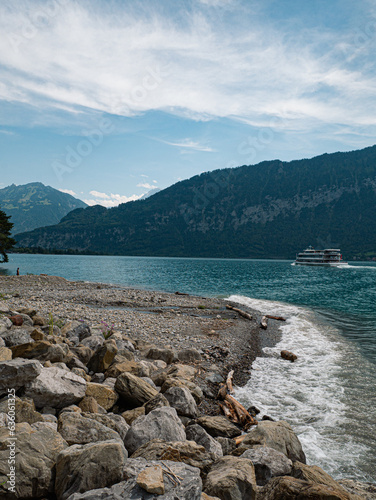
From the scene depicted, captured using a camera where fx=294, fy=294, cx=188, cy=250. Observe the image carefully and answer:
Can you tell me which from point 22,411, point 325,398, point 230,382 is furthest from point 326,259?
point 22,411

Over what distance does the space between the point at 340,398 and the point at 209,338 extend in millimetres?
9628

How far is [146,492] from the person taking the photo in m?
4.31

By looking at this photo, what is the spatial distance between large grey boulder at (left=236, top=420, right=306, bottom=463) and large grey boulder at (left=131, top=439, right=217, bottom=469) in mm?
1895

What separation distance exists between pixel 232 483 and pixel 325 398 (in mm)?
9193

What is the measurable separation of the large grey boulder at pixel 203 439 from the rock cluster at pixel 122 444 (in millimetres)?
25

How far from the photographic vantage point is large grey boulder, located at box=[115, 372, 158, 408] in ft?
29.1

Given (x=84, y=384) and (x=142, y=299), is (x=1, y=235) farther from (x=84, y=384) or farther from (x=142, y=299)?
(x=84, y=384)

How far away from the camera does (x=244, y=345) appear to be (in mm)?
20594

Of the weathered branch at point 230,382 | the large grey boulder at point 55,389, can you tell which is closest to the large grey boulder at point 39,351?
the large grey boulder at point 55,389

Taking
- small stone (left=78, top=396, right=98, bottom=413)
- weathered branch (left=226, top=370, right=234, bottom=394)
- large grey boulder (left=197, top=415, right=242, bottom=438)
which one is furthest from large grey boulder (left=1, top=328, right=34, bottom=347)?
weathered branch (left=226, top=370, right=234, bottom=394)

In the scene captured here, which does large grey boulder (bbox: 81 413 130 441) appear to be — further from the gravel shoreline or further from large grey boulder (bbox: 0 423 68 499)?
the gravel shoreline

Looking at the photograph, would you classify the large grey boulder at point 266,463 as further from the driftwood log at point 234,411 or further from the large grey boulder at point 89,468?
the driftwood log at point 234,411

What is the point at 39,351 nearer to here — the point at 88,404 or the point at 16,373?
the point at 16,373

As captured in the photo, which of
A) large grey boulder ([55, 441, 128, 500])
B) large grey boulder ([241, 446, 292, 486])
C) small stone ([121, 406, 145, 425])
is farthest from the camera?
small stone ([121, 406, 145, 425])
